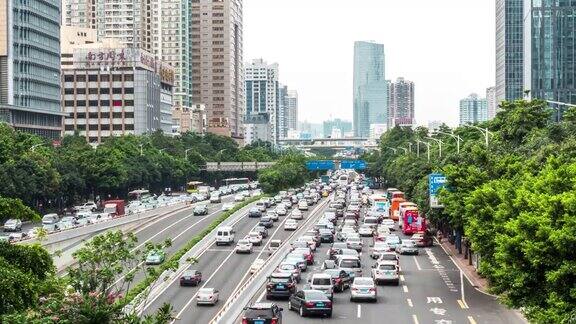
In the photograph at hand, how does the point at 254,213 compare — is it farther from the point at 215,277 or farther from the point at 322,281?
the point at 322,281

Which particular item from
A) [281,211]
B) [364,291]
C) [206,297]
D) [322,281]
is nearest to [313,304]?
[364,291]

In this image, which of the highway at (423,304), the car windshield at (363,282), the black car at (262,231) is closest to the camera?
the highway at (423,304)

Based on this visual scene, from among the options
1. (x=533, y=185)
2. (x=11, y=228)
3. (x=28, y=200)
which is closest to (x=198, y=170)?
(x=28, y=200)

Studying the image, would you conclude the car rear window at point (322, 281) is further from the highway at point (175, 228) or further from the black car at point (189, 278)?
the highway at point (175, 228)

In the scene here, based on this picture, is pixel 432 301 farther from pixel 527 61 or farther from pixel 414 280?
pixel 527 61

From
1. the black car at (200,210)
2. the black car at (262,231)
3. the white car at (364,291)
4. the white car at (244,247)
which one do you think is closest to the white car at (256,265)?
the white car at (244,247)

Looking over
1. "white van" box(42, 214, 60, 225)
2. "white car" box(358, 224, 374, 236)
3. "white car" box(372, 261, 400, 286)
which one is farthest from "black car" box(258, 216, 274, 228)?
"white car" box(372, 261, 400, 286)
